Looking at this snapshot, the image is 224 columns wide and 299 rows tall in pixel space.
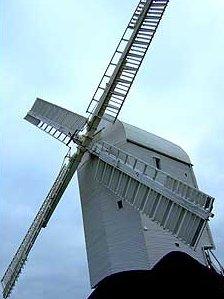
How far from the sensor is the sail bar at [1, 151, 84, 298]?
19641mm

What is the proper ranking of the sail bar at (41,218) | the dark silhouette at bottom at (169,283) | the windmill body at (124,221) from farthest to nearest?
1. the sail bar at (41,218)
2. the windmill body at (124,221)
3. the dark silhouette at bottom at (169,283)

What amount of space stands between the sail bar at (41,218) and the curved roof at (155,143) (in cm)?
214

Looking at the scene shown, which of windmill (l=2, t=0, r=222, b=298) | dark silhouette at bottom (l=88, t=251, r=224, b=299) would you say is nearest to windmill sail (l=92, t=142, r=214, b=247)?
windmill (l=2, t=0, r=222, b=298)

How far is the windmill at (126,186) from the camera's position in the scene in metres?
15.5

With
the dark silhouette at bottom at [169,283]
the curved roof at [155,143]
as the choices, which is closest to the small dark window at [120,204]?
the curved roof at [155,143]

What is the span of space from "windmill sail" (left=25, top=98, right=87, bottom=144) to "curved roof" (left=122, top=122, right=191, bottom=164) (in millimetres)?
2144

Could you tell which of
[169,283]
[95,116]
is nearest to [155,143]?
[95,116]

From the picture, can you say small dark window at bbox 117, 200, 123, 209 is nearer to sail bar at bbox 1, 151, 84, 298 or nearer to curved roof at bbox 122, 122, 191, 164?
curved roof at bbox 122, 122, 191, 164

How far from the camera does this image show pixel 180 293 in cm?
154

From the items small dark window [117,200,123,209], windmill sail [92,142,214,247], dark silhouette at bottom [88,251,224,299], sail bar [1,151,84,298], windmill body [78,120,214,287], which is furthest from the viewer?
sail bar [1,151,84,298]

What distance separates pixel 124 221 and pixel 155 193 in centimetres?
183

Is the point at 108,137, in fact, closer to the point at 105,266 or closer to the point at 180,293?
the point at 105,266

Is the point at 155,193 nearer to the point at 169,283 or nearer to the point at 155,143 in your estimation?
the point at 155,143

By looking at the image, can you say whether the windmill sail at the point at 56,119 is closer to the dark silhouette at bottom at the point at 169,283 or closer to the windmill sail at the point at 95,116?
the windmill sail at the point at 95,116
